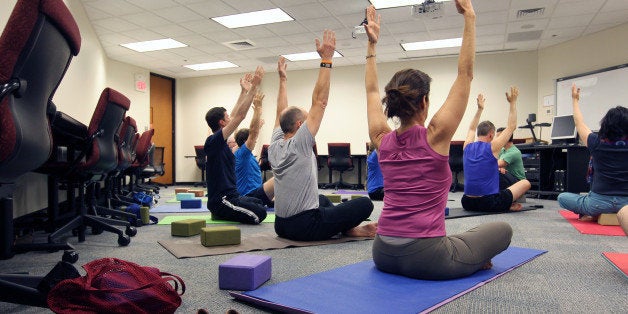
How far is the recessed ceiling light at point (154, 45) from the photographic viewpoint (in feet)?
25.9

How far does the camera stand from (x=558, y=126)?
6.89 meters

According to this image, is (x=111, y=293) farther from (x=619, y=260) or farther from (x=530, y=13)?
(x=530, y=13)

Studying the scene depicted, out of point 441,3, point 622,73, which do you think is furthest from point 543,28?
point 441,3

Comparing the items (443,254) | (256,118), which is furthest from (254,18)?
(443,254)

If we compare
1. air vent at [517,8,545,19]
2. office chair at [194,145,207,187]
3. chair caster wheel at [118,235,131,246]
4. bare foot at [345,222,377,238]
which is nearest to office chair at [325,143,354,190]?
office chair at [194,145,207,187]

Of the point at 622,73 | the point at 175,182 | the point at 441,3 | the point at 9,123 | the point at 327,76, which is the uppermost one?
the point at 441,3

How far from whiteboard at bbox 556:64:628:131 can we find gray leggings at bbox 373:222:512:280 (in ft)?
21.6

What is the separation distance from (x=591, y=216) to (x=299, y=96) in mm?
7533

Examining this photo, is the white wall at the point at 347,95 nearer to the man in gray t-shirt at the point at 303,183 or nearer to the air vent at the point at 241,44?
the air vent at the point at 241,44

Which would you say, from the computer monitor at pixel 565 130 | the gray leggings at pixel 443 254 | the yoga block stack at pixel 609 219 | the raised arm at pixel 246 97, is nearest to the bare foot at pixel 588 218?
the yoga block stack at pixel 609 219

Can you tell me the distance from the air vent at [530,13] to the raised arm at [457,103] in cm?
534

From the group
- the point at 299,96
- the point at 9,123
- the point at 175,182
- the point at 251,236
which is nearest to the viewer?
the point at 9,123

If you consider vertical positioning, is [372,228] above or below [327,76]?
below

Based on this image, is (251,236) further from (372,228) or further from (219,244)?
(372,228)
